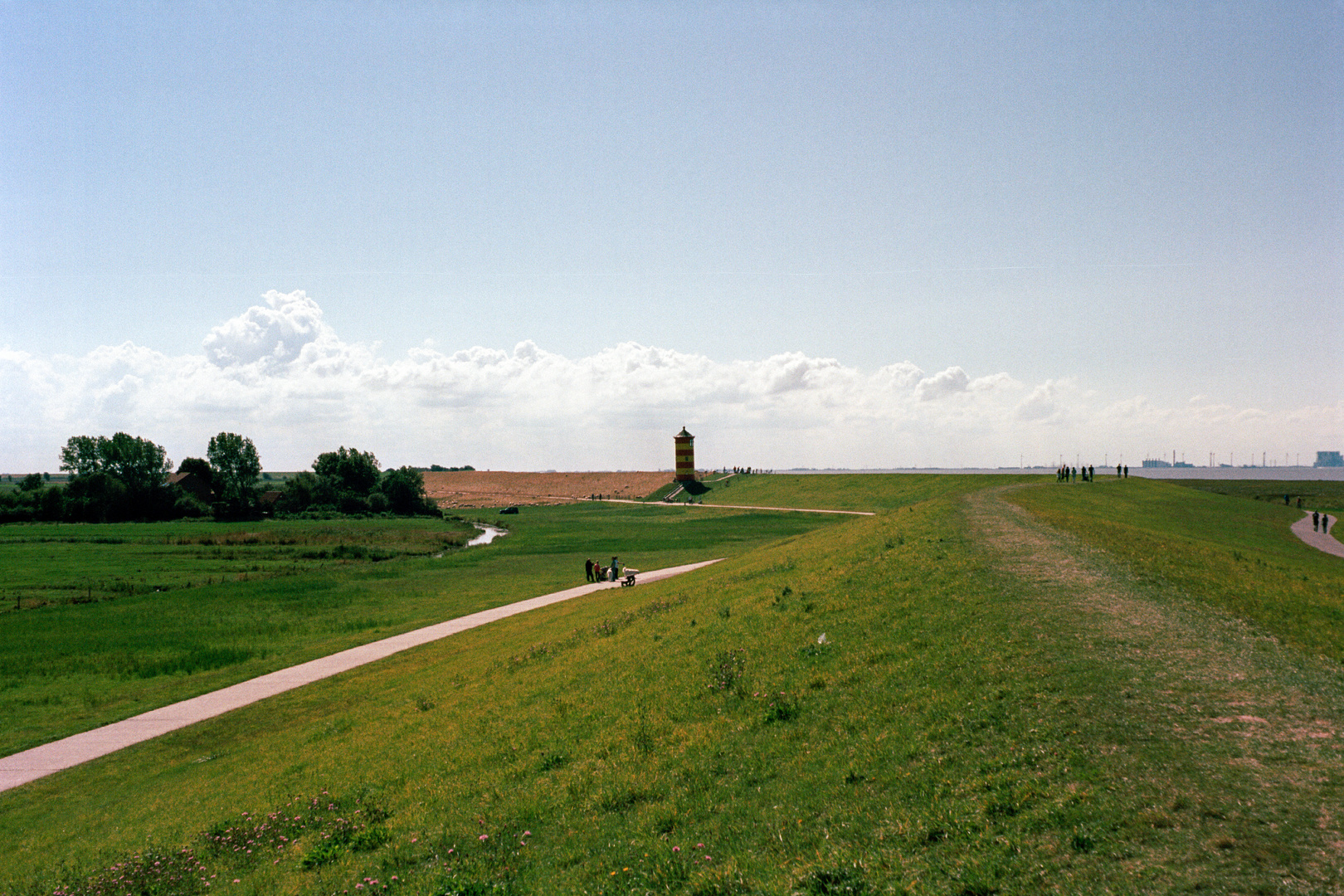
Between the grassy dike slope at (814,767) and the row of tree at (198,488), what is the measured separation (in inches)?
4675

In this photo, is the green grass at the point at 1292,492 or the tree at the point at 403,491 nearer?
the green grass at the point at 1292,492

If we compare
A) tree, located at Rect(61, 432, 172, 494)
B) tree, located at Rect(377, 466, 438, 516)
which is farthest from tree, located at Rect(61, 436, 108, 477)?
tree, located at Rect(377, 466, 438, 516)

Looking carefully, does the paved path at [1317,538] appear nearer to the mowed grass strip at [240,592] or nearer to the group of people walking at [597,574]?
the mowed grass strip at [240,592]

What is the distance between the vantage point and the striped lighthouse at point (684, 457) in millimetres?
128500

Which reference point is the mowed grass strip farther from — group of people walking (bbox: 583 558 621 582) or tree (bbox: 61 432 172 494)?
tree (bbox: 61 432 172 494)

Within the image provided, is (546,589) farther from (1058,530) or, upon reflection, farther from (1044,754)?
(1044,754)

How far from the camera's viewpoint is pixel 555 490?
181125mm

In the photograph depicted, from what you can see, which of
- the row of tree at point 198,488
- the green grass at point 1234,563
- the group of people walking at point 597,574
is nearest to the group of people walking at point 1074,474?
the green grass at point 1234,563

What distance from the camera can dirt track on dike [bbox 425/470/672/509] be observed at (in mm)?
155625

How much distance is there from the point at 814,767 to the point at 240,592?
47458mm

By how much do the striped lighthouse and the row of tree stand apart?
44379 mm

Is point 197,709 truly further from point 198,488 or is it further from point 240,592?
point 198,488

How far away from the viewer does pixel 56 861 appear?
42.7ft

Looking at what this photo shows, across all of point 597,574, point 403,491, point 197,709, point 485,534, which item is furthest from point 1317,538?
point 403,491
